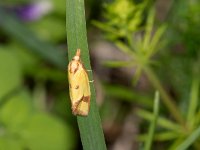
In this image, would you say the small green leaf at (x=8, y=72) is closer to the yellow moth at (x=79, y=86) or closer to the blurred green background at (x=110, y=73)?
the blurred green background at (x=110, y=73)

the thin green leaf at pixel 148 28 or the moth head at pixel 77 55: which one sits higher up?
the thin green leaf at pixel 148 28

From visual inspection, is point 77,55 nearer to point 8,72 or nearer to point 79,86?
point 79,86

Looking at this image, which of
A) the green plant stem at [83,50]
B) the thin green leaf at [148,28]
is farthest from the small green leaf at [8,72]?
the green plant stem at [83,50]

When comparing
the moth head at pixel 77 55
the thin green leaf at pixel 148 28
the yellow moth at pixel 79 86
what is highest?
the thin green leaf at pixel 148 28

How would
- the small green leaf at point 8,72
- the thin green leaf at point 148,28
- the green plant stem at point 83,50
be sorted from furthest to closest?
the small green leaf at point 8,72, the thin green leaf at point 148,28, the green plant stem at point 83,50

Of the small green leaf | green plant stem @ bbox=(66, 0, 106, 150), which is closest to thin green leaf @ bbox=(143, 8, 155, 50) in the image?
green plant stem @ bbox=(66, 0, 106, 150)

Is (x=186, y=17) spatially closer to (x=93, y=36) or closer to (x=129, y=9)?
(x=129, y=9)

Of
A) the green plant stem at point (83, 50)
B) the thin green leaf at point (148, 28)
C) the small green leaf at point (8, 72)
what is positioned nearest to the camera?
the green plant stem at point (83, 50)

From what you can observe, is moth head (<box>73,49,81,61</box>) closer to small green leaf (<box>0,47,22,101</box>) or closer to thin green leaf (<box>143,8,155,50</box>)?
thin green leaf (<box>143,8,155,50</box>)
